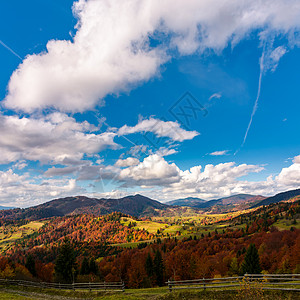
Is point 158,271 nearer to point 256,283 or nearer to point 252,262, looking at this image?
point 252,262

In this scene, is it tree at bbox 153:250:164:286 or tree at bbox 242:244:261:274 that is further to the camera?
tree at bbox 153:250:164:286

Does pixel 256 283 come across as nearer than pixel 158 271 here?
Yes

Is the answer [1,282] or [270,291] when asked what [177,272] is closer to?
[1,282]

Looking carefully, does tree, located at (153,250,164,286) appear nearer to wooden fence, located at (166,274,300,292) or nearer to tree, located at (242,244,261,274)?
tree, located at (242,244,261,274)

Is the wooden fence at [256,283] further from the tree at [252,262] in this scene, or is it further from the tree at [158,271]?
the tree at [158,271]

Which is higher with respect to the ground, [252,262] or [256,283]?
[256,283]

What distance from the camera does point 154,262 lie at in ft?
252

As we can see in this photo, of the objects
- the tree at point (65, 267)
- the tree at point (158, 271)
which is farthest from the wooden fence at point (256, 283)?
the tree at point (158, 271)

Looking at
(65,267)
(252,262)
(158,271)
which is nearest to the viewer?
(65,267)

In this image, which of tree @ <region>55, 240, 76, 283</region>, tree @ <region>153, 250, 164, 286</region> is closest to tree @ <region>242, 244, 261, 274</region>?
tree @ <region>153, 250, 164, 286</region>

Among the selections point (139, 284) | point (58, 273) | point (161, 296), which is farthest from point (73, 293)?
point (139, 284)

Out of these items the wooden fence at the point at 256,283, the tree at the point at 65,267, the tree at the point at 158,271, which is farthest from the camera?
the tree at the point at 158,271

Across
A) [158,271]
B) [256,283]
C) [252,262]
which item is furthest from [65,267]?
[252,262]

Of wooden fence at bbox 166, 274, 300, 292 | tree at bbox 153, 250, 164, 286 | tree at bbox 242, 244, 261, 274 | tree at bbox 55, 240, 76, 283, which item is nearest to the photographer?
wooden fence at bbox 166, 274, 300, 292
